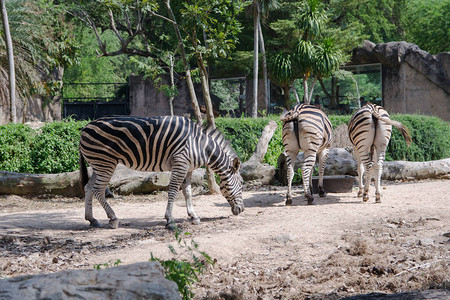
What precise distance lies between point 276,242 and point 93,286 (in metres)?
3.57

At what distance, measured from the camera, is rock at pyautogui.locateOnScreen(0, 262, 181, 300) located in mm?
2309

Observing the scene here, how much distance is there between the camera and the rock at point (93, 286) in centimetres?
231

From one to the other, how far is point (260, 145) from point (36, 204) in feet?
18.8

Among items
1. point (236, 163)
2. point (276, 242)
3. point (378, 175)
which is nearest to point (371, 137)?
point (378, 175)

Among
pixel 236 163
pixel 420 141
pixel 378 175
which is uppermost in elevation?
pixel 420 141

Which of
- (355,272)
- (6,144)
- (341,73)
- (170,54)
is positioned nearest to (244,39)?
(341,73)

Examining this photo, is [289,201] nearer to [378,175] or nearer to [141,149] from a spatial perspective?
[378,175]

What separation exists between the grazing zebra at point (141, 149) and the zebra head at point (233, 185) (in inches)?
15.2

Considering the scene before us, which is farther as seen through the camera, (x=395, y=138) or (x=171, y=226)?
(x=395, y=138)

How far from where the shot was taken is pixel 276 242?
5.73 metres

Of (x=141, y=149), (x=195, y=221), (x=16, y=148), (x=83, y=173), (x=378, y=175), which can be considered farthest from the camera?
(x=16, y=148)

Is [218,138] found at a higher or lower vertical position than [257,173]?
higher

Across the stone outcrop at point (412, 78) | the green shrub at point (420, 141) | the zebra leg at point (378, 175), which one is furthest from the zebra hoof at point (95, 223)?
the stone outcrop at point (412, 78)

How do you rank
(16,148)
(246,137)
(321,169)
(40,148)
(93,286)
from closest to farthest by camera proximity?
(93,286)
(321,169)
(16,148)
(40,148)
(246,137)
